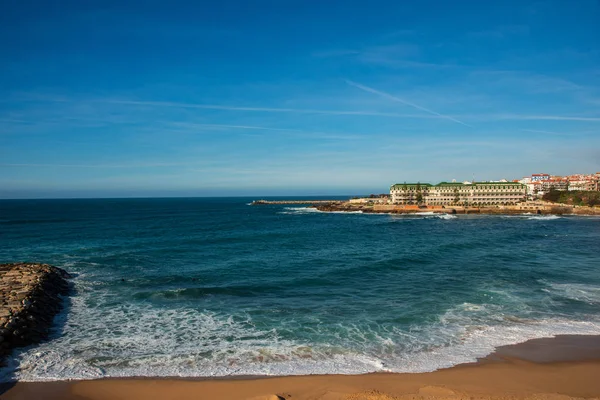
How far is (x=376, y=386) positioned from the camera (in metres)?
10.1

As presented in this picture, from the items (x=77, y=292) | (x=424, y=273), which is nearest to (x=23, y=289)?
(x=77, y=292)

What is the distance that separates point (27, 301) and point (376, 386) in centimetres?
1544

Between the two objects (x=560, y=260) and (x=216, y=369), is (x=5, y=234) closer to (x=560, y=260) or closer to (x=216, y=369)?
(x=216, y=369)

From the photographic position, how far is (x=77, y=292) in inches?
820

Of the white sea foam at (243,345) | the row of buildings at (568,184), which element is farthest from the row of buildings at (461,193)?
the white sea foam at (243,345)

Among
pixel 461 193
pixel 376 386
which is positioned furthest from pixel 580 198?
pixel 376 386

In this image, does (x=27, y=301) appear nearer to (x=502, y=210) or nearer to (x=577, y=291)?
(x=577, y=291)

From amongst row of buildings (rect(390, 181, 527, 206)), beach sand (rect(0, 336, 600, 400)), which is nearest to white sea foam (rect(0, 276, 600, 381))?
beach sand (rect(0, 336, 600, 400))

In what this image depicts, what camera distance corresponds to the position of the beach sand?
9.60 metres

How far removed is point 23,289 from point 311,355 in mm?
15316

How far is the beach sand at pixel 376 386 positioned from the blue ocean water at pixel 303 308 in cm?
55

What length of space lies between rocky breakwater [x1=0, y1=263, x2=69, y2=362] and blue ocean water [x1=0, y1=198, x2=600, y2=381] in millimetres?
680

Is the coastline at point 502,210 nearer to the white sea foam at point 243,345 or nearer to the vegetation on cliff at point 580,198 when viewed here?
the vegetation on cliff at point 580,198

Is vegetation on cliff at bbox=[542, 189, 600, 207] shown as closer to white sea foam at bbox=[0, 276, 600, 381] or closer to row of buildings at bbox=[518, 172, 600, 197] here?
row of buildings at bbox=[518, 172, 600, 197]
